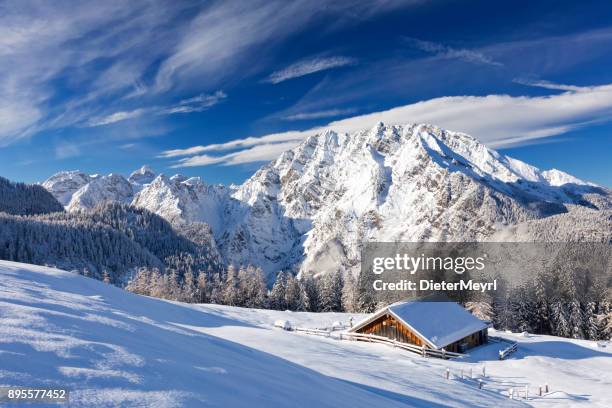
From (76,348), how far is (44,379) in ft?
4.71

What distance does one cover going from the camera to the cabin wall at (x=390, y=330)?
1222 inches

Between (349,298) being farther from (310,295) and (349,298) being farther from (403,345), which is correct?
(403,345)

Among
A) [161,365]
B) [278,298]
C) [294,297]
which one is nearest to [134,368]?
[161,365]

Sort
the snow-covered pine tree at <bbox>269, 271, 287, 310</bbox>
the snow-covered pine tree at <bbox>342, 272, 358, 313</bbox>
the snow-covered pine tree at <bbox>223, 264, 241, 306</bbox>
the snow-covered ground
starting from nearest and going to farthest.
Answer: the snow-covered ground < the snow-covered pine tree at <bbox>223, 264, 241, 306</bbox> < the snow-covered pine tree at <bbox>342, 272, 358, 313</bbox> < the snow-covered pine tree at <bbox>269, 271, 287, 310</bbox>

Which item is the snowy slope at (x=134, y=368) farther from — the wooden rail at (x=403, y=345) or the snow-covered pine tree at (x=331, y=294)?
the snow-covered pine tree at (x=331, y=294)

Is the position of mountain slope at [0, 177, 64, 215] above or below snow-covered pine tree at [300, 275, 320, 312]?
above

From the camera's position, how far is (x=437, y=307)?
116 ft

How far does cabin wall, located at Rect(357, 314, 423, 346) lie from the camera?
3103 cm

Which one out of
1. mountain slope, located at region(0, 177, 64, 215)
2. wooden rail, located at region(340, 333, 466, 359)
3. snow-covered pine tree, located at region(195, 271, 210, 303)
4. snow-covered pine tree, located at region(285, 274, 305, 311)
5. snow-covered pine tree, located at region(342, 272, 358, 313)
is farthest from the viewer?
mountain slope, located at region(0, 177, 64, 215)

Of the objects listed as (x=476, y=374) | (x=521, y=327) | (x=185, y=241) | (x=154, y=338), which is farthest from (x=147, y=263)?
(x=154, y=338)

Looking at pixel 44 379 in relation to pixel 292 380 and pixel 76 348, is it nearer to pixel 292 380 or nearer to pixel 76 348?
pixel 76 348

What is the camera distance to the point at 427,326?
31219 mm

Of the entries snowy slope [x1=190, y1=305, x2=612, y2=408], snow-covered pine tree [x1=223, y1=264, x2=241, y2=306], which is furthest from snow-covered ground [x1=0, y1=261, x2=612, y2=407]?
snow-covered pine tree [x1=223, y1=264, x2=241, y2=306]

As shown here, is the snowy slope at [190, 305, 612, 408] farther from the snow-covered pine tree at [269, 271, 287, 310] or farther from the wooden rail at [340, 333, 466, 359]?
the snow-covered pine tree at [269, 271, 287, 310]
